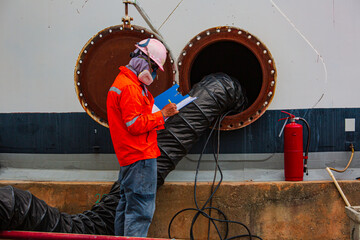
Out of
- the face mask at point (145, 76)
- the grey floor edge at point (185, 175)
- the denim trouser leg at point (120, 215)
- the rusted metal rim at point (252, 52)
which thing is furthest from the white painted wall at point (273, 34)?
the denim trouser leg at point (120, 215)

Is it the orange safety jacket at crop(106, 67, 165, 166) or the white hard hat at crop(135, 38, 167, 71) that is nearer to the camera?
the orange safety jacket at crop(106, 67, 165, 166)

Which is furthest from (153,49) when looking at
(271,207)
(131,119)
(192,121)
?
(271,207)

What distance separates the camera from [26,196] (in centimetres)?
255

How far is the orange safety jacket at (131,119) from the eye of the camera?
8.37ft

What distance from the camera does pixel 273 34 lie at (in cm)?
377

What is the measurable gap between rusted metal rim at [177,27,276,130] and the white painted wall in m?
0.15

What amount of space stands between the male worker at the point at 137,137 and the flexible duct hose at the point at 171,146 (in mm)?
514

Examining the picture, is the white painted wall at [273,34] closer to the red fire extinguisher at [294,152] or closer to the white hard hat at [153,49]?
the red fire extinguisher at [294,152]

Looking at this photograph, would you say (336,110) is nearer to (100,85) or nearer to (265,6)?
(265,6)

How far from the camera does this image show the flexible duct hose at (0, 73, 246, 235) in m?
2.71

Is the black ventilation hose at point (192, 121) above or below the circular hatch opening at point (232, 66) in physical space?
below

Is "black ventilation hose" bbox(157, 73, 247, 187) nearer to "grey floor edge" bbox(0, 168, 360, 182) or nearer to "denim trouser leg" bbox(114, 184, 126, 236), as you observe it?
"grey floor edge" bbox(0, 168, 360, 182)

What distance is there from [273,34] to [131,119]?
202cm

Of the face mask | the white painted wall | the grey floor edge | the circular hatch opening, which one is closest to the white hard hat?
the face mask
